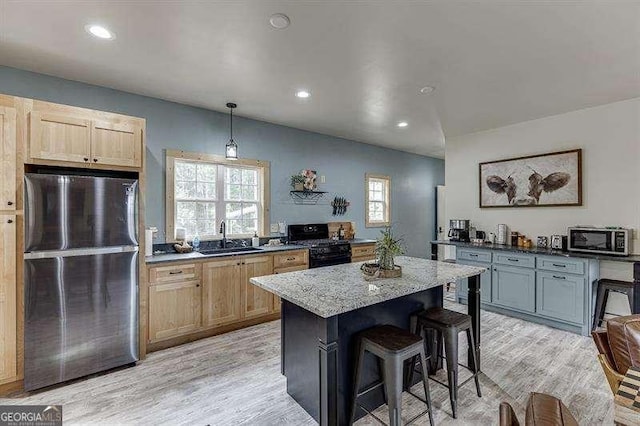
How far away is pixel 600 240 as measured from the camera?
3.57 meters

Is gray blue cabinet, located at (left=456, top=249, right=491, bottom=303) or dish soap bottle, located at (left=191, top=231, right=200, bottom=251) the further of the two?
gray blue cabinet, located at (left=456, top=249, right=491, bottom=303)

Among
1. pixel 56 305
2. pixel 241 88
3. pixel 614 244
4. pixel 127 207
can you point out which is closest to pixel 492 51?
pixel 241 88

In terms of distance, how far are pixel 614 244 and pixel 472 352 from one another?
2515 millimetres

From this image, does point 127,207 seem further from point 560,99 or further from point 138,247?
point 560,99

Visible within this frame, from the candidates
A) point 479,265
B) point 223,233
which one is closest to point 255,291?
point 223,233

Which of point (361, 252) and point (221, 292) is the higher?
point (361, 252)

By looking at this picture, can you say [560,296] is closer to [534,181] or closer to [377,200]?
[534,181]

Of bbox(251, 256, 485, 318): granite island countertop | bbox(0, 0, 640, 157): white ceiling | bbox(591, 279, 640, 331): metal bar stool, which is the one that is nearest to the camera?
bbox(251, 256, 485, 318): granite island countertop

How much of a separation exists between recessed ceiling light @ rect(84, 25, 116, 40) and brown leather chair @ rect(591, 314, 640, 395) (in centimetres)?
Answer: 375

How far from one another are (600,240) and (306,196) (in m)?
3.88

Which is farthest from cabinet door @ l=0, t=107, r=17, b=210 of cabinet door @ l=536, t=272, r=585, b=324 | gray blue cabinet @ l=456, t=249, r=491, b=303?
cabinet door @ l=536, t=272, r=585, b=324

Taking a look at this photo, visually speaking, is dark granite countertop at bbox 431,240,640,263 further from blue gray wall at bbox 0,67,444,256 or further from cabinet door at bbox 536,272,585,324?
blue gray wall at bbox 0,67,444,256

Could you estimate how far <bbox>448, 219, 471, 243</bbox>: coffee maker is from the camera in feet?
16.0

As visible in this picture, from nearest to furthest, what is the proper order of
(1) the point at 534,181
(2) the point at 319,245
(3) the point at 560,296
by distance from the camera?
(3) the point at 560,296
(1) the point at 534,181
(2) the point at 319,245
